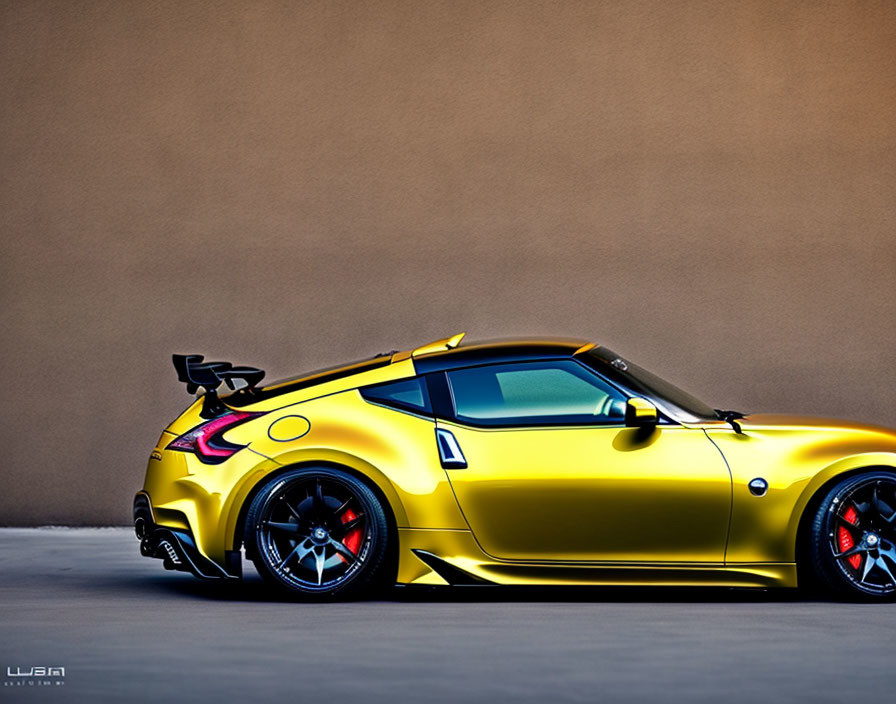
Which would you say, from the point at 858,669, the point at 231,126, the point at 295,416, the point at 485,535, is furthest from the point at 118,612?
the point at 231,126

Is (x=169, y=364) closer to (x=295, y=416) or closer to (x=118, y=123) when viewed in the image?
(x=118, y=123)

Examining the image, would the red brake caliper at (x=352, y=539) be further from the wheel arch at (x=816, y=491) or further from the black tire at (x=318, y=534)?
the wheel arch at (x=816, y=491)

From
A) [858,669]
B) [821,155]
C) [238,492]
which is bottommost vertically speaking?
[858,669]

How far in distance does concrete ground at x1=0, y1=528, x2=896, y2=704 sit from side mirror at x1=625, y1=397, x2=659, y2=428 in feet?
3.01

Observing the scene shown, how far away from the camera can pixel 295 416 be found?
25.5 feet

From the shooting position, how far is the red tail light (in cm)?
771

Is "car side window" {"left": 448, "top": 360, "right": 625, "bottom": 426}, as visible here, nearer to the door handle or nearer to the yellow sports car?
the yellow sports car

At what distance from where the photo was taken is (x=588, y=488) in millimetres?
7473

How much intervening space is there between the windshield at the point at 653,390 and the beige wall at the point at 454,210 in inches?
134

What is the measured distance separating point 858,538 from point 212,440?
3.28 metres

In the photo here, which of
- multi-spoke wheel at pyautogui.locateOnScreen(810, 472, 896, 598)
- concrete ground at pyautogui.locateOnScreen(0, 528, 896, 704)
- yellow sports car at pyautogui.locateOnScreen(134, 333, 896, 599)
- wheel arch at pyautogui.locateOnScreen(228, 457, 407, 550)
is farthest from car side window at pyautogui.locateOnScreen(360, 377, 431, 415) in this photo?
multi-spoke wheel at pyautogui.locateOnScreen(810, 472, 896, 598)

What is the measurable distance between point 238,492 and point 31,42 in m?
5.64

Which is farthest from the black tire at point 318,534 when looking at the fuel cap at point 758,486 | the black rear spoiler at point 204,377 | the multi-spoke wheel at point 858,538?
the multi-spoke wheel at point 858,538

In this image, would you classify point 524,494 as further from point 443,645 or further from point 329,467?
point 443,645
